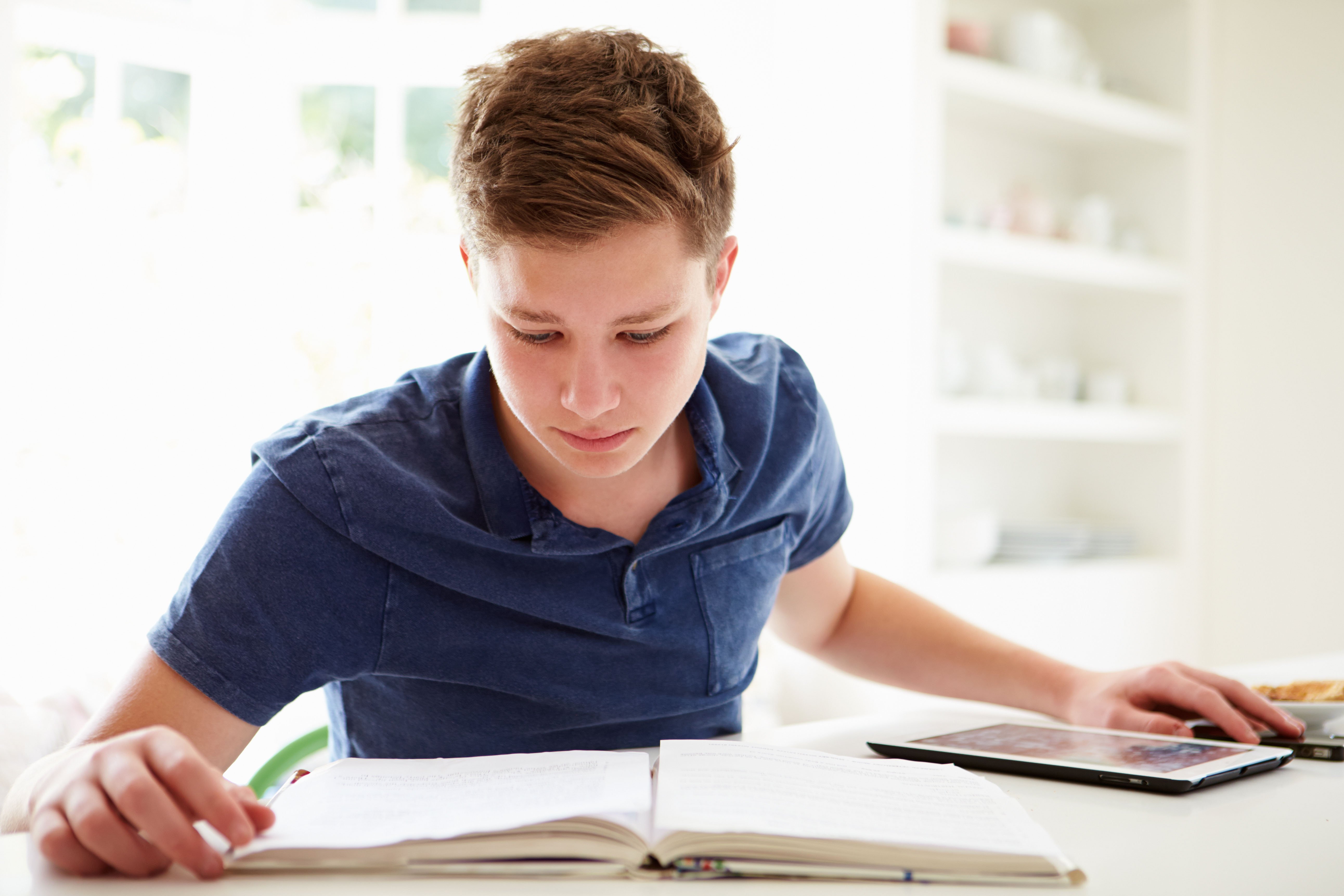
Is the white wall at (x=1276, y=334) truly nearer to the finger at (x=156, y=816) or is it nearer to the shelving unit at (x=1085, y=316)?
the shelving unit at (x=1085, y=316)

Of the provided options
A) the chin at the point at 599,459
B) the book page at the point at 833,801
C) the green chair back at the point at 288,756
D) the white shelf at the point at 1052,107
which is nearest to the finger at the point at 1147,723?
the book page at the point at 833,801

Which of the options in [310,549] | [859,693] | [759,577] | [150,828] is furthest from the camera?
[859,693]

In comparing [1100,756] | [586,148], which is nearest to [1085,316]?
[1100,756]

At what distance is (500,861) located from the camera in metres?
0.66

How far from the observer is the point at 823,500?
1.37 m

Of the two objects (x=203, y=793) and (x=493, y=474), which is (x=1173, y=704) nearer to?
(x=493, y=474)

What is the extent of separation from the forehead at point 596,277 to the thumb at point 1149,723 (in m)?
0.63

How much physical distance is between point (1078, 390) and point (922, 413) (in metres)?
0.97

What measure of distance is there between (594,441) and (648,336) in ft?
0.34

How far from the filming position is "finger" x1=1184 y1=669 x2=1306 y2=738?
1080mm

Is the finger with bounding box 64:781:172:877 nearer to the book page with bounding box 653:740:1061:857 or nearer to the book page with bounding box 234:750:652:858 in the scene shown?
the book page with bounding box 234:750:652:858

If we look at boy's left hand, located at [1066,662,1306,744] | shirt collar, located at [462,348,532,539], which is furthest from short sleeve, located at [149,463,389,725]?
boy's left hand, located at [1066,662,1306,744]

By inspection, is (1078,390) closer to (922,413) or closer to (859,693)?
(922,413)

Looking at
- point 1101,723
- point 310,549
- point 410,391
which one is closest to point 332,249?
point 410,391
